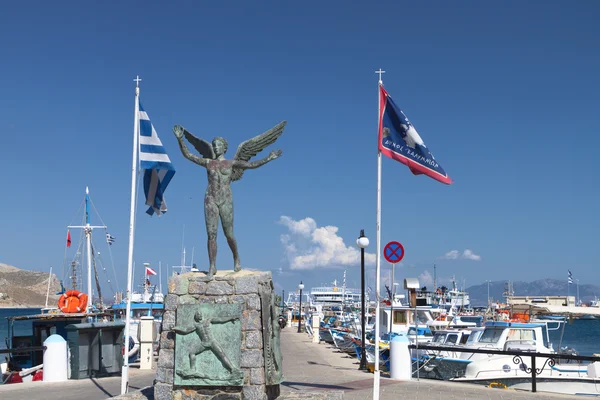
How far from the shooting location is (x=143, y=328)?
17.8 meters

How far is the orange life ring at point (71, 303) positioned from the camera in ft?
78.4

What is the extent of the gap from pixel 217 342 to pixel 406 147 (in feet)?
17.2

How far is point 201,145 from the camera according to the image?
11.0 metres

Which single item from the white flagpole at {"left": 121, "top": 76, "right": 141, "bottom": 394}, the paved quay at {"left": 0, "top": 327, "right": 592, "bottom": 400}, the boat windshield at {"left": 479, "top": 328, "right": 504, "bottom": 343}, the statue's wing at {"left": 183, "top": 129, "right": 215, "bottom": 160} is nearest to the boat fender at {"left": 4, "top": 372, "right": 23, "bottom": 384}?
the paved quay at {"left": 0, "top": 327, "right": 592, "bottom": 400}

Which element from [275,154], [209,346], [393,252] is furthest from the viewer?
[393,252]

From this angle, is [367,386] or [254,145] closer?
[254,145]

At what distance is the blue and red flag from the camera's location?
12.2m

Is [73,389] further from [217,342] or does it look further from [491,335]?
[491,335]

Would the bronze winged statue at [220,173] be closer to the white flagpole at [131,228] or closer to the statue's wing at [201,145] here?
the statue's wing at [201,145]

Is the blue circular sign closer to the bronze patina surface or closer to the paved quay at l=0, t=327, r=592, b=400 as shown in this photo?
the paved quay at l=0, t=327, r=592, b=400

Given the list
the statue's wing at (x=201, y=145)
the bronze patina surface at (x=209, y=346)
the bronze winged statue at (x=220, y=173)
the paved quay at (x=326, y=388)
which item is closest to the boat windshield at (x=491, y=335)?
the paved quay at (x=326, y=388)

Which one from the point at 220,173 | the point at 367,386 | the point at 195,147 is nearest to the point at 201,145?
the point at 195,147

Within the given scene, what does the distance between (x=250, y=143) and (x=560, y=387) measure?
502 inches

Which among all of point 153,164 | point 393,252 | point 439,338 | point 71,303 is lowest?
point 439,338
